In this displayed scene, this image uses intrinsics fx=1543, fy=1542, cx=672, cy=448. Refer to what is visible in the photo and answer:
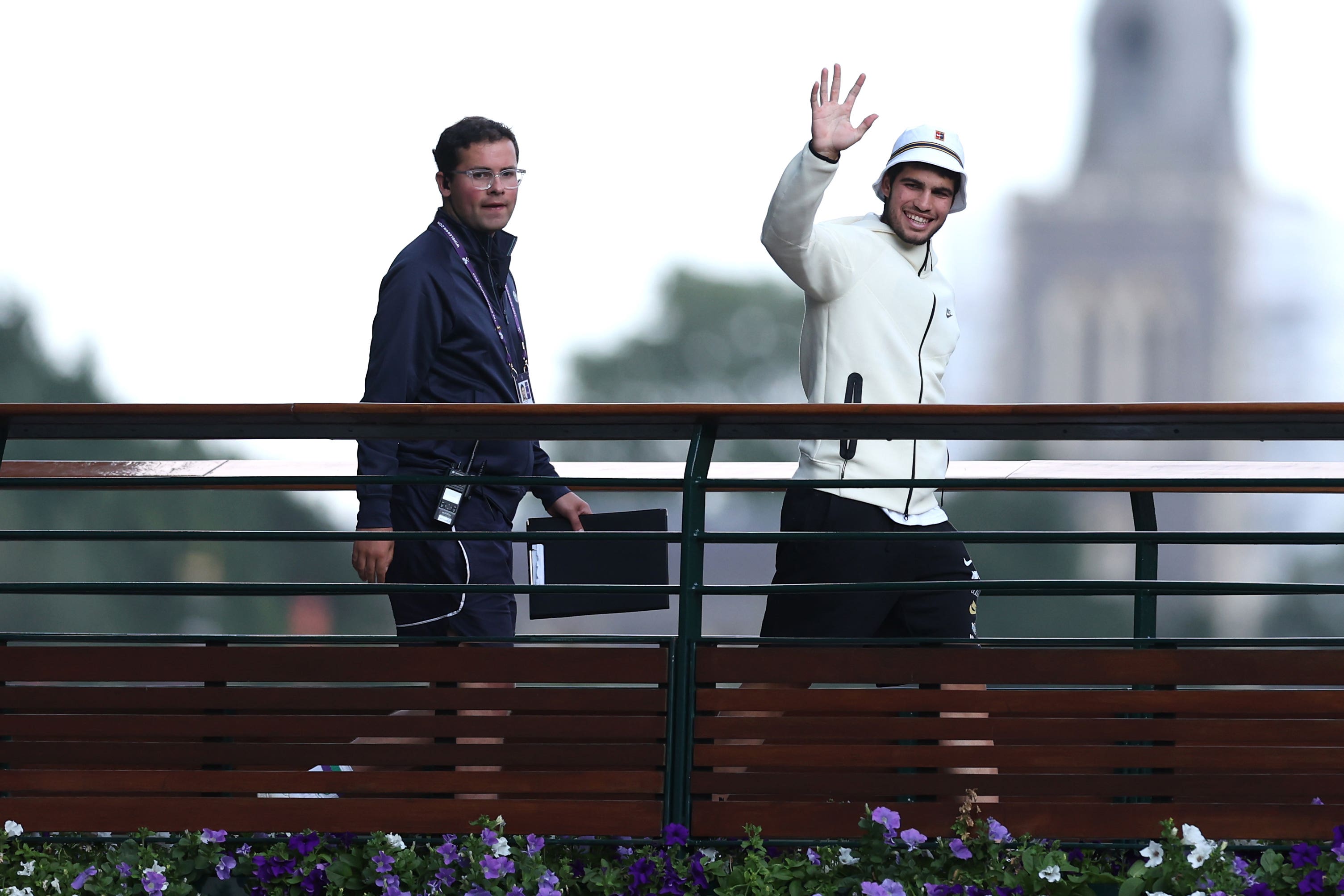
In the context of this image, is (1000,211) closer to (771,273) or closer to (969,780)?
(771,273)

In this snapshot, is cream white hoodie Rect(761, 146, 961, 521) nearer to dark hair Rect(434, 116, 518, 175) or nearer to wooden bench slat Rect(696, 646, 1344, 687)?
wooden bench slat Rect(696, 646, 1344, 687)

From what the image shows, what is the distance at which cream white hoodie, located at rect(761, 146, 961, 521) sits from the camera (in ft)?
13.0

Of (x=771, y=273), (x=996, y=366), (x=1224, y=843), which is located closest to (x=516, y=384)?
(x=1224, y=843)

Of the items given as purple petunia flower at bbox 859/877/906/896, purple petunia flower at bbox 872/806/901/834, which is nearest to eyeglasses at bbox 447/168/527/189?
purple petunia flower at bbox 872/806/901/834

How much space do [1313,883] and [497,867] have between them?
6.08 ft

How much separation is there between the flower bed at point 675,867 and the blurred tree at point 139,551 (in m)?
42.6

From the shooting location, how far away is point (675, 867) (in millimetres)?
3574

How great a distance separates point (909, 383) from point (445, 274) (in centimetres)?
126

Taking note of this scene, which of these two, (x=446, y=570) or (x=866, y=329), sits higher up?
(x=866, y=329)

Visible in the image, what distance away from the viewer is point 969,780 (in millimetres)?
3668

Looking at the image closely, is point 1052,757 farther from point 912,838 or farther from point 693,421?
point 693,421

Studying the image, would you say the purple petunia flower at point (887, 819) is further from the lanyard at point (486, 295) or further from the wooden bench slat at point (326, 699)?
the lanyard at point (486, 295)

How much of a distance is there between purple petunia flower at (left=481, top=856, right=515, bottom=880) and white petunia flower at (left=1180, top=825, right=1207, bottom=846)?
1557mm

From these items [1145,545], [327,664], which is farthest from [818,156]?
[327,664]
